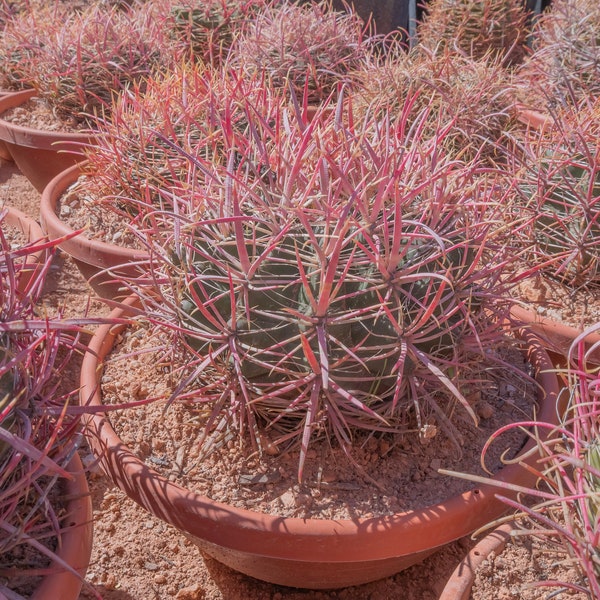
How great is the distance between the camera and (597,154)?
123cm

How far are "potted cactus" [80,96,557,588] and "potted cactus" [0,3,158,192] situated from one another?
108 centimetres

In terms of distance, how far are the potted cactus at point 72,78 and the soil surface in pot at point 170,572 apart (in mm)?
1021

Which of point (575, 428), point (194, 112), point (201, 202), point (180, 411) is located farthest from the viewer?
point (194, 112)

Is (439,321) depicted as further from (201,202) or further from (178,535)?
(178,535)

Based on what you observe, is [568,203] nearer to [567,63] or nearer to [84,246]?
[567,63]

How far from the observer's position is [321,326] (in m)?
0.77

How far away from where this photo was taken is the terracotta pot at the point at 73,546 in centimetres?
73

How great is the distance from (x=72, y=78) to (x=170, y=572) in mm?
1342

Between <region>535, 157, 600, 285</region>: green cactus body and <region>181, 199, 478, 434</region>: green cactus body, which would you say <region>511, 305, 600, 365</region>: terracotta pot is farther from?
<region>181, 199, 478, 434</region>: green cactus body

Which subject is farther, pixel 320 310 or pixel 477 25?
pixel 477 25

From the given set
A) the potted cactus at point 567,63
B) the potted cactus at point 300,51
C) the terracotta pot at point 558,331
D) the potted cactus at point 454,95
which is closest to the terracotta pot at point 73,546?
the terracotta pot at point 558,331

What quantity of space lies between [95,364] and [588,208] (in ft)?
2.98

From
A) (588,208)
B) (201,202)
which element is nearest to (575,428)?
(201,202)

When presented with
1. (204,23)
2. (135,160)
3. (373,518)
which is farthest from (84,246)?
(204,23)
